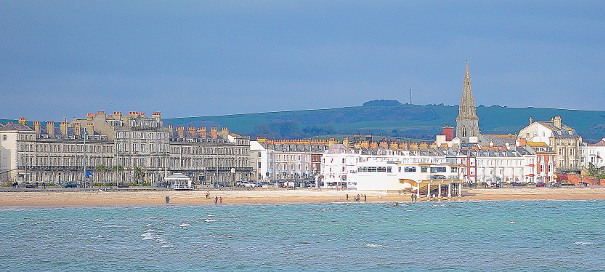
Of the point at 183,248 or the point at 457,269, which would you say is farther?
the point at 183,248

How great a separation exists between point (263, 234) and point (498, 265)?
19.8m

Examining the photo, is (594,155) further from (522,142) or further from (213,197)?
(213,197)

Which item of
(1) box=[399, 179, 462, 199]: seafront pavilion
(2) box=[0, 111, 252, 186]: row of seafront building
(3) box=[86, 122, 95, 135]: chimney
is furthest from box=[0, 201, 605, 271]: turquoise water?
(3) box=[86, 122, 95, 135]: chimney

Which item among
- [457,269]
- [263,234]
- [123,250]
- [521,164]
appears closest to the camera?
[457,269]

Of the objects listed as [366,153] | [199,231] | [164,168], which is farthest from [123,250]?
[366,153]

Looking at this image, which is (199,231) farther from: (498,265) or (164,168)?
(164,168)

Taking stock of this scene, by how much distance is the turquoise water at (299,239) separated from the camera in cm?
5606

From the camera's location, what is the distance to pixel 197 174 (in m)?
150

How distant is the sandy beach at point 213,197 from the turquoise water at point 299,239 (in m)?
6.14

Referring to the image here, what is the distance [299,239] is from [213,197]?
1856 inches

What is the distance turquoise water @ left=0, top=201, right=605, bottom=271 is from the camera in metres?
56.1

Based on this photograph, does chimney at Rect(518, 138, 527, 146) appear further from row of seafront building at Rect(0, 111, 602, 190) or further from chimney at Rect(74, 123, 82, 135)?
chimney at Rect(74, 123, 82, 135)

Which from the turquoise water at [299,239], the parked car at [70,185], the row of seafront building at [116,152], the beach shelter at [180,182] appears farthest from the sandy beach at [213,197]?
the row of seafront building at [116,152]

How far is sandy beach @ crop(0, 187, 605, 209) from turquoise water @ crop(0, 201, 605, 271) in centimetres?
614
